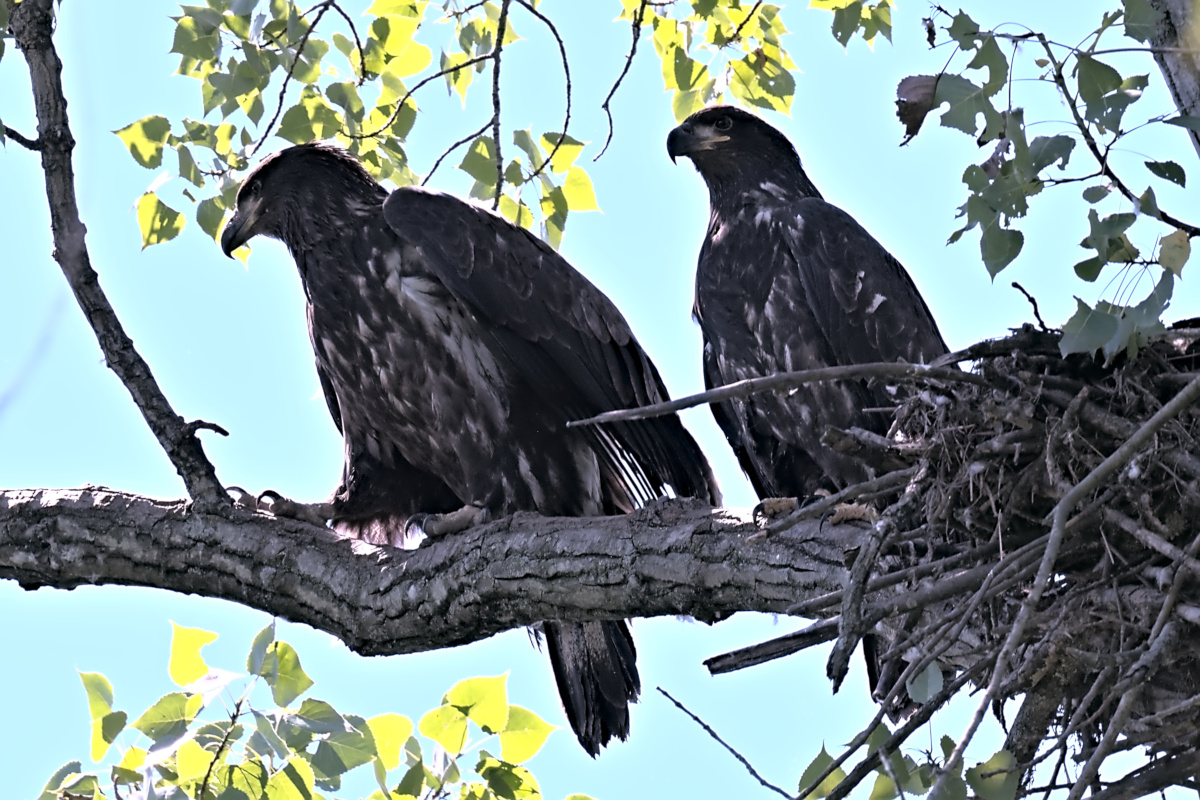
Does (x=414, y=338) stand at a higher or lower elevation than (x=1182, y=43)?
higher

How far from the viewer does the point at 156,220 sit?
18.4 feet

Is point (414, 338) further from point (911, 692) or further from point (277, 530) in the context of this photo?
point (911, 692)

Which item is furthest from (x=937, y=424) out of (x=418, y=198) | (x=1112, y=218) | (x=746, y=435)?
(x=418, y=198)

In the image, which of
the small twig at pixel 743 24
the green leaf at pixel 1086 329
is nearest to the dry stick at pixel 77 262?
the small twig at pixel 743 24

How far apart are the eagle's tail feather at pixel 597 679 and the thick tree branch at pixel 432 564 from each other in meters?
0.80

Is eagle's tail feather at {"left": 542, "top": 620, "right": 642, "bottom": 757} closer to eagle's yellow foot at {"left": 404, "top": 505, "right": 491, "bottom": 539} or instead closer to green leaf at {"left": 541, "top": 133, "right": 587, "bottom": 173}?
eagle's yellow foot at {"left": 404, "top": 505, "right": 491, "bottom": 539}

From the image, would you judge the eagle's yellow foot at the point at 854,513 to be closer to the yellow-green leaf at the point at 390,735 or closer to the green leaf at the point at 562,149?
the yellow-green leaf at the point at 390,735

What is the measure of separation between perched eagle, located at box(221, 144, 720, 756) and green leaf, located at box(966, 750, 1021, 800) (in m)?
2.44

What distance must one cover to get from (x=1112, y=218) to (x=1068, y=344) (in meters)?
0.31

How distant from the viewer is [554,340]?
223 inches

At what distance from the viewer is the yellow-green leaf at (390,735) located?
444 centimetres

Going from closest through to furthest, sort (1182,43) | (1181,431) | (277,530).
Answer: (1181,431)
(1182,43)
(277,530)

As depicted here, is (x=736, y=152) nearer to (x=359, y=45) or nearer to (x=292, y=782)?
(x=359, y=45)

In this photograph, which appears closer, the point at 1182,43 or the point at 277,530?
the point at 1182,43
